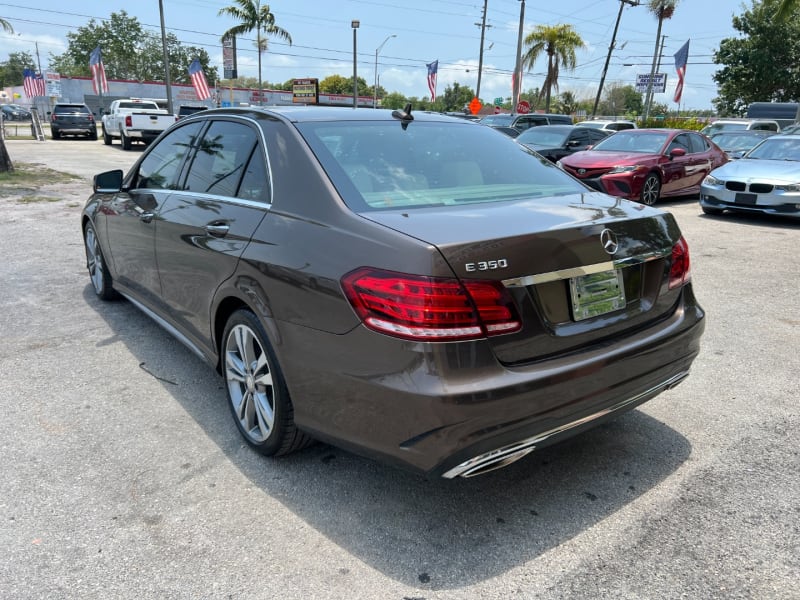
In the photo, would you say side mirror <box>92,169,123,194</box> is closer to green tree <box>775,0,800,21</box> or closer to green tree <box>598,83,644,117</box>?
green tree <box>775,0,800,21</box>

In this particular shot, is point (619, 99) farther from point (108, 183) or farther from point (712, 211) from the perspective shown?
point (108, 183)

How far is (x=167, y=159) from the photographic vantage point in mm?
4141

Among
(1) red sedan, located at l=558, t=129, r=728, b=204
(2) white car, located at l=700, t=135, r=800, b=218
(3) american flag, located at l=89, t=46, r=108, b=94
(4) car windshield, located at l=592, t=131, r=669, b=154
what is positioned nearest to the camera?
(2) white car, located at l=700, t=135, r=800, b=218

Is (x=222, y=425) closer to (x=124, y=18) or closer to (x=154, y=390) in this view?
(x=154, y=390)

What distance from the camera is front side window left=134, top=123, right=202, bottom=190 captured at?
3.90m

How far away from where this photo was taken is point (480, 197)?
2.90m

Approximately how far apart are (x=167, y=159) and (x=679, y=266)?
3.23 metres

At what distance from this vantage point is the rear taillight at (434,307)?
2.13 metres

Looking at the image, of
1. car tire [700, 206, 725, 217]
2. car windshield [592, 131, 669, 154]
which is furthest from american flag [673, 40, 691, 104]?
car tire [700, 206, 725, 217]

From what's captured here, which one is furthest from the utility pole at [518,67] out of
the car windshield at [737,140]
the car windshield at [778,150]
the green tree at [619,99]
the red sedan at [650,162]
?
the green tree at [619,99]

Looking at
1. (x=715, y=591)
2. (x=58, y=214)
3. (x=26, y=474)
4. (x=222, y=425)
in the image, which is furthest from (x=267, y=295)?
(x=58, y=214)

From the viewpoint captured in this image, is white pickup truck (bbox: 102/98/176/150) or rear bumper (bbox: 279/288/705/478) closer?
rear bumper (bbox: 279/288/705/478)

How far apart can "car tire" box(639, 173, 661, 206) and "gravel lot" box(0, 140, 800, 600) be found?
7.66 metres

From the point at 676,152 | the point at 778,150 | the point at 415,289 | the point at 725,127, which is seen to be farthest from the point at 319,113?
the point at 725,127
